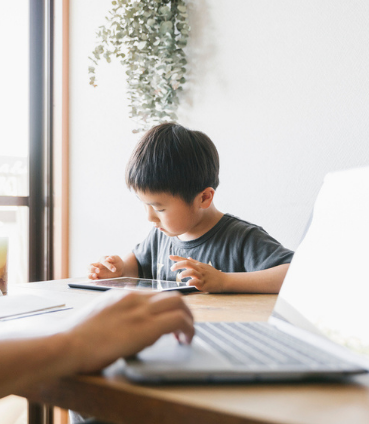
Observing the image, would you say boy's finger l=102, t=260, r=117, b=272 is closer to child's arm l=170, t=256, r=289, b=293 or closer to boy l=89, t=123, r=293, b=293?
boy l=89, t=123, r=293, b=293

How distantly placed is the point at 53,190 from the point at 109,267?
0.97 meters

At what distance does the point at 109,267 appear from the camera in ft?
4.40

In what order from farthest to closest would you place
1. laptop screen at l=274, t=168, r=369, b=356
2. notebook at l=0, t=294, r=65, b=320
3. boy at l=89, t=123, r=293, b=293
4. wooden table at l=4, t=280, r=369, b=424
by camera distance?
boy at l=89, t=123, r=293, b=293 < notebook at l=0, t=294, r=65, b=320 < laptop screen at l=274, t=168, r=369, b=356 < wooden table at l=4, t=280, r=369, b=424

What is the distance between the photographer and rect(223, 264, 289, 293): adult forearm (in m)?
1.02

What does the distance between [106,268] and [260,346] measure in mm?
965

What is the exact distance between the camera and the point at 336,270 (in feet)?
1.96

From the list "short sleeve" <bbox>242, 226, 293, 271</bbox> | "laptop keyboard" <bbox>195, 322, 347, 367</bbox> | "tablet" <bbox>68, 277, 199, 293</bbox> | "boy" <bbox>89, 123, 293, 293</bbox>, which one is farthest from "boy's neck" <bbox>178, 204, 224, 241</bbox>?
"laptop keyboard" <bbox>195, 322, 347, 367</bbox>

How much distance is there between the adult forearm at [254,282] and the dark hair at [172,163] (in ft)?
1.18

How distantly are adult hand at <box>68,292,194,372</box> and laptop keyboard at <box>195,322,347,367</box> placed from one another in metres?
0.04

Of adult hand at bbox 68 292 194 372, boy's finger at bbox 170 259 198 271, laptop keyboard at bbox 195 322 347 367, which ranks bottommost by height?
boy's finger at bbox 170 259 198 271

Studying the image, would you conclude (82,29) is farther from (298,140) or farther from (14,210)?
(298,140)

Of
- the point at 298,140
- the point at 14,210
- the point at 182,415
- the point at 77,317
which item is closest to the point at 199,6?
the point at 298,140

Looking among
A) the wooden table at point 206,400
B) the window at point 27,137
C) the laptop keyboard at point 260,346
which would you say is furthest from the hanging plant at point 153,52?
the wooden table at point 206,400

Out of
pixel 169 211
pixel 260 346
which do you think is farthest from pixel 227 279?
pixel 260 346
